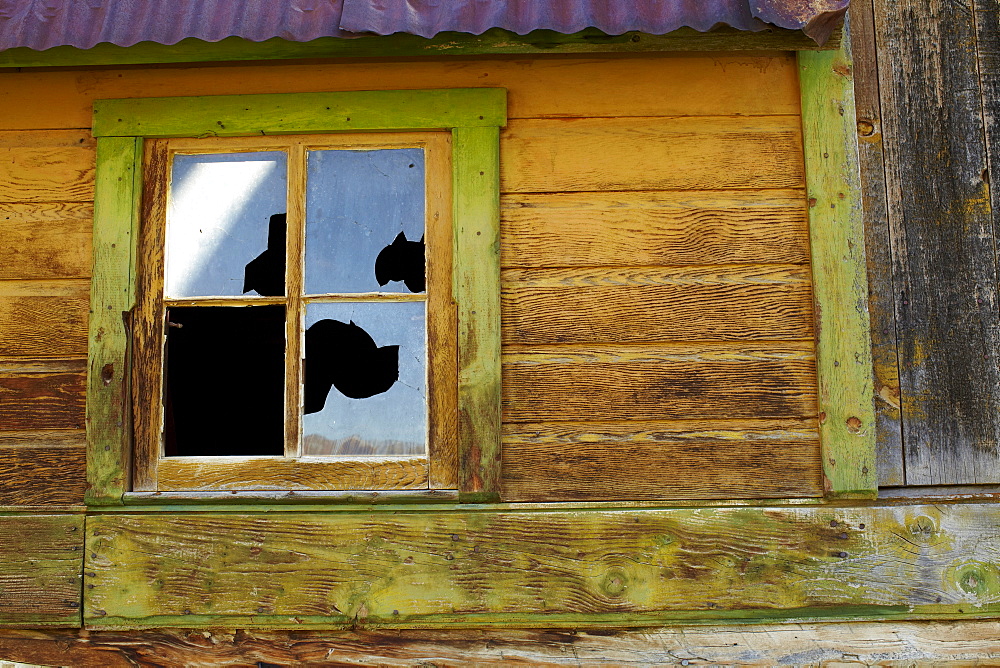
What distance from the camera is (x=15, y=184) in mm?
2250

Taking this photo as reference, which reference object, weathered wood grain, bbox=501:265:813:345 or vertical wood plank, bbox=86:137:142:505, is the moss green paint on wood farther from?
weathered wood grain, bbox=501:265:813:345

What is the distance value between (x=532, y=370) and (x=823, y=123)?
1.20m

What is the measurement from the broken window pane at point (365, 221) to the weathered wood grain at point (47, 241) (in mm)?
718

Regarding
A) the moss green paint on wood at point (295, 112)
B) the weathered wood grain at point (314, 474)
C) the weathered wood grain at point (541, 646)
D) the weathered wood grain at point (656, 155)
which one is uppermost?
the moss green paint on wood at point (295, 112)

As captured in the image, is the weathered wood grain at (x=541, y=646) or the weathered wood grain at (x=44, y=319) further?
the weathered wood grain at (x=44, y=319)

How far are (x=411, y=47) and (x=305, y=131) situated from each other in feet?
1.48

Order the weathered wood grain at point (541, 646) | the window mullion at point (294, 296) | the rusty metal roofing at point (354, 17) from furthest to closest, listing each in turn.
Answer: the window mullion at point (294, 296), the weathered wood grain at point (541, 646), the rusty metal roofing at point (354, 17)

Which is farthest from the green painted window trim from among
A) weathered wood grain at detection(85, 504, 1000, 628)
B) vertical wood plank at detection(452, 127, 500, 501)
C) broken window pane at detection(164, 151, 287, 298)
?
weathered wood grain at detection(85, 504, 1000, 628)

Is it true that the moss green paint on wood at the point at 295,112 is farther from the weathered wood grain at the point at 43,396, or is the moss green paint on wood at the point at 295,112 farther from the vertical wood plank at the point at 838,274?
the vertical wood plank at the point at 838,274

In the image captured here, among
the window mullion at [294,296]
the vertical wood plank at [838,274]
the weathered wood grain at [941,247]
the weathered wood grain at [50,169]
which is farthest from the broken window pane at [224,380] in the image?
the weathered wood grain at [941,247]

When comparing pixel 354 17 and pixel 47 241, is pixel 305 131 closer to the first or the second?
pixel 354 17

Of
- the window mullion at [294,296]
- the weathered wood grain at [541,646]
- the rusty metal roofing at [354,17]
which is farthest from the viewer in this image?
the window mullion at [294,296]

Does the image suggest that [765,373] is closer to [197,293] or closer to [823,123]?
[823,123]

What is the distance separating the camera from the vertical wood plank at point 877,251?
2.25m
